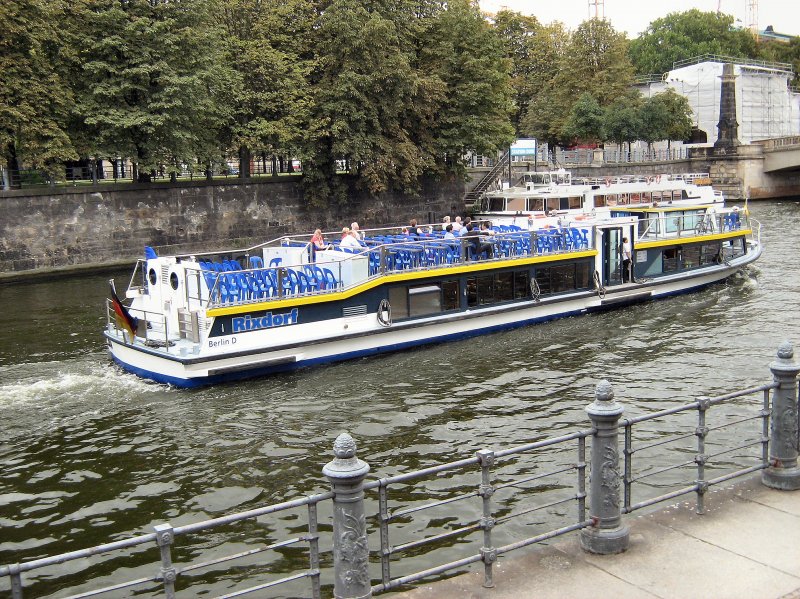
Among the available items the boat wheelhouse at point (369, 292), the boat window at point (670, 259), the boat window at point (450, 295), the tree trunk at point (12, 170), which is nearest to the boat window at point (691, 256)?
the boat wheelhouse at point (369, 292)

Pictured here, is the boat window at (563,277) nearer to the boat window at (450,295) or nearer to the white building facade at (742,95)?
the boat window at (450,295)

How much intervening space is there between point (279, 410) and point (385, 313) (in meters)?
5.44

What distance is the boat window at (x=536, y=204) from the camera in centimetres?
3731

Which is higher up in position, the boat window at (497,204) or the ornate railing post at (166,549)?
the boat window at (497,204)

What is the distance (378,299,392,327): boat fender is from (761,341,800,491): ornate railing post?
44.5 ft

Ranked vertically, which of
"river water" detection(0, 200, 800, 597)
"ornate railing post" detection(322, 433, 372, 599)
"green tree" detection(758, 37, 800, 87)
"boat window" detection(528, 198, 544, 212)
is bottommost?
"river water" detection(0, 200, 800, 597)

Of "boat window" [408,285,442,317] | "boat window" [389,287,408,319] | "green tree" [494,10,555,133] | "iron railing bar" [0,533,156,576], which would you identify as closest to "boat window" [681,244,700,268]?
"boat window" [408,285,442,317]

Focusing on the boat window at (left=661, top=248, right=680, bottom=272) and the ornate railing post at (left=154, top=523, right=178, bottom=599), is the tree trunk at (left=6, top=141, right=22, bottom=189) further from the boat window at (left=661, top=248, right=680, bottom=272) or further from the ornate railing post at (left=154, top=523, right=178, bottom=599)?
the ornate railing post at (left=154, top=523, right=178, bottom=599)

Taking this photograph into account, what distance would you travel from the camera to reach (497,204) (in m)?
38.3

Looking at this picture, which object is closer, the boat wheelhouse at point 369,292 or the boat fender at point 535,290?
the boat wheelhouse at point 369,292

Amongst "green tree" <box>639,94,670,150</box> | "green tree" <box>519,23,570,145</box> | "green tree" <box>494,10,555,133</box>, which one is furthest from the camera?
"green tree" <box>494,10,555,133</box>

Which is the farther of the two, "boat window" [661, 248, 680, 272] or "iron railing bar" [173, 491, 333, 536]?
"boat window" [661, 248, 680, 272]

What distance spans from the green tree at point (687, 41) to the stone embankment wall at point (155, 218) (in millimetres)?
66567

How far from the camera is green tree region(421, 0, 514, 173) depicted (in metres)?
51.0
